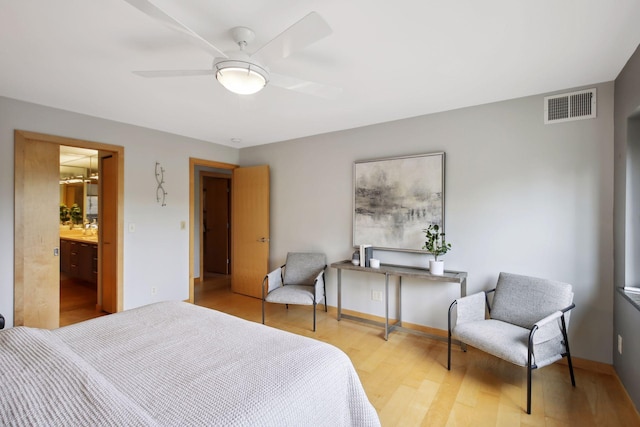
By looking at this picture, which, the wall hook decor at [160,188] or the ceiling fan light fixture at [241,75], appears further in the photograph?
the wall hook decor at [160,188]

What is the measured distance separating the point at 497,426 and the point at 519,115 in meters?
2.43

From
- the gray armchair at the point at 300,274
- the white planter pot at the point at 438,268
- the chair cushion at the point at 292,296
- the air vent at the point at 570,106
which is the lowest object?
the chair cushion at the point at 292,296

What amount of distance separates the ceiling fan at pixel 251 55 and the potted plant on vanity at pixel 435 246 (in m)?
1.79

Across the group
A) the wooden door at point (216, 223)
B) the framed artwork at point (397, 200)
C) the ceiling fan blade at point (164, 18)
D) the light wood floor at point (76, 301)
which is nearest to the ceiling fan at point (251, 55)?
the ceiling fan blade at point (164, 18)

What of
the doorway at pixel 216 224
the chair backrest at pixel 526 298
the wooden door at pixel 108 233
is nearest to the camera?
the chair backrest at pixel 526 298

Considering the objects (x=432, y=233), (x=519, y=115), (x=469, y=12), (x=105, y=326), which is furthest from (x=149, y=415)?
(x=519, y=115)

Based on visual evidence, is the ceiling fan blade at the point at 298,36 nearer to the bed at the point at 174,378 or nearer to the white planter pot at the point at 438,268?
the bed at the point at 174,378

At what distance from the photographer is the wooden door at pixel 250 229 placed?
4387 millimetres

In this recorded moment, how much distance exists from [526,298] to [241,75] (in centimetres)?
264

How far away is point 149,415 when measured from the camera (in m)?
0.99

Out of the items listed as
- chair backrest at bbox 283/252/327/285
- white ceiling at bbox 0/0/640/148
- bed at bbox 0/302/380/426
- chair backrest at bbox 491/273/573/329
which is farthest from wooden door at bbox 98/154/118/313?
chair backrest at bbox 491/273/573/329

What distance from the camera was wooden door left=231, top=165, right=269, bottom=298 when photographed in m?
4.39

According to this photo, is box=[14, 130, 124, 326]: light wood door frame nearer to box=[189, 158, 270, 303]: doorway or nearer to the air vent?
box=[189, 158, 270, 303]: doorway

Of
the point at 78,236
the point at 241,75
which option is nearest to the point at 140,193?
the point at 78,236
